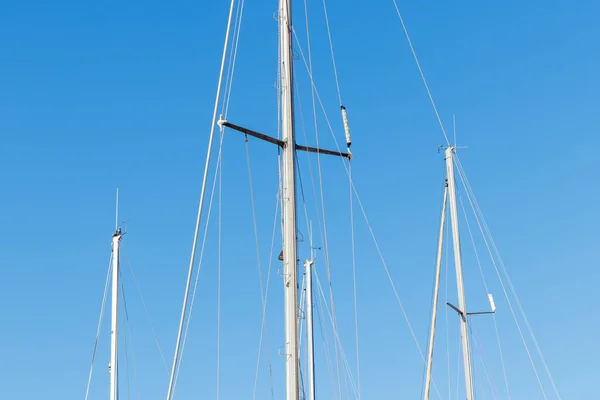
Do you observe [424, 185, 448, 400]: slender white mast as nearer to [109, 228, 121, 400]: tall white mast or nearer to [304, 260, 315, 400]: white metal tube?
[304, 260, 315, 400]: white metal tube

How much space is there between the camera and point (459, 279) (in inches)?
1421

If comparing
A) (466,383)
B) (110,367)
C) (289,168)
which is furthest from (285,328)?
(110,367)

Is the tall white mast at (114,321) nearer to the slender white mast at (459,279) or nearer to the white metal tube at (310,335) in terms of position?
the white metal tube at (310,335)

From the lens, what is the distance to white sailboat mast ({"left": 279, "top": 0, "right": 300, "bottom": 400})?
2200 cm

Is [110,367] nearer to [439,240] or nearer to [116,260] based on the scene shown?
[116,260]

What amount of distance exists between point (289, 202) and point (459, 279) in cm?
1443

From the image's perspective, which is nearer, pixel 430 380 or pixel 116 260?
pixel 430 380

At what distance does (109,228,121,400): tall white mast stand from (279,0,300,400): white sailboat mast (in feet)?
50.7

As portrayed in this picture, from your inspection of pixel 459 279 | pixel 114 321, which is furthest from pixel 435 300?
pixel 114 321

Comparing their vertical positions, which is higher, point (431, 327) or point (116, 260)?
point (116, 260)

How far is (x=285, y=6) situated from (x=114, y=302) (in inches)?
662

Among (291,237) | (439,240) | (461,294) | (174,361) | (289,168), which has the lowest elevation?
(174,361)

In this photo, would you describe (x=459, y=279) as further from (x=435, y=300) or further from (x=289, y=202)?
(x=289, y=202)

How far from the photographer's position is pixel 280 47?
2486 centimetres
